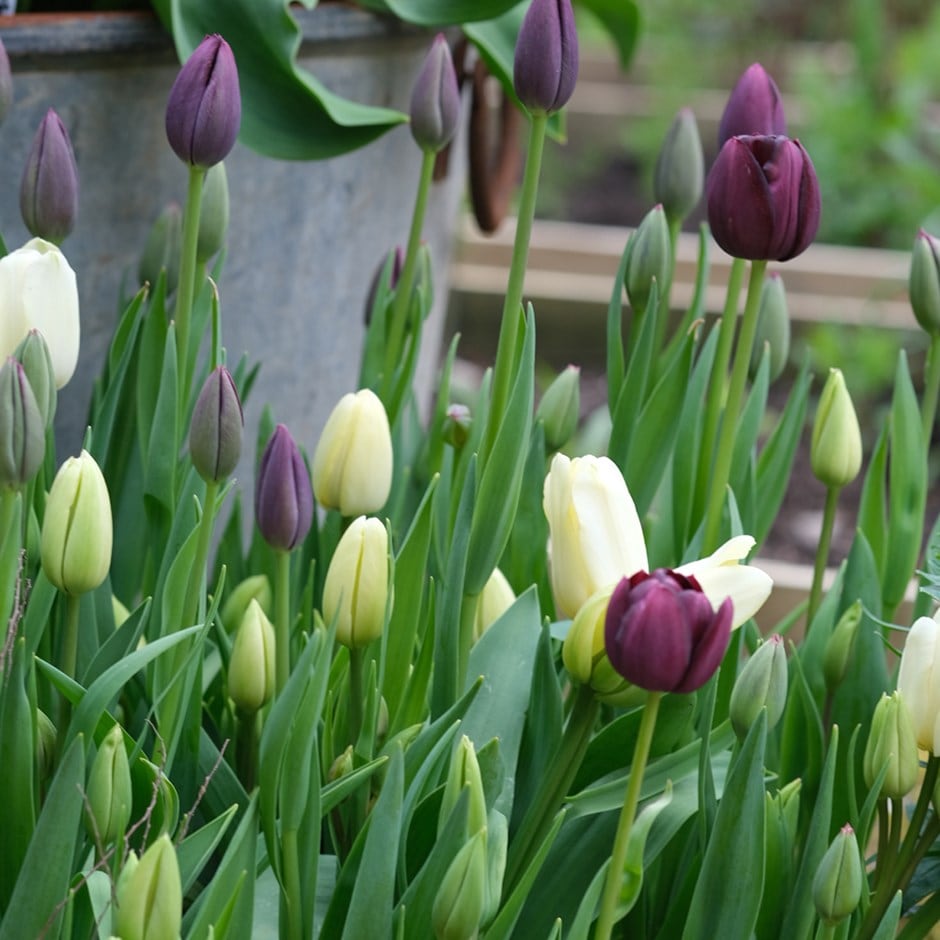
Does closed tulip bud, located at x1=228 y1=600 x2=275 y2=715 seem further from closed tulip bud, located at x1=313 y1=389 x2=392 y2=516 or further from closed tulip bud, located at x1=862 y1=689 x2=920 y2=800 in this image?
closed tulip bud, located at x1=862 y1=689 x2=920 y2=800

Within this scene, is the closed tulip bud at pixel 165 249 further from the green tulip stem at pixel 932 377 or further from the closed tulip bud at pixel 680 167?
the green tulip stem at pixel 932 377

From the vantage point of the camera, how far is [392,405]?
77cm

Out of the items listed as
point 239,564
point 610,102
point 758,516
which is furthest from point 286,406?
point 610,102

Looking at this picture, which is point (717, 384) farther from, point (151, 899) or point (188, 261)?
point (151, 899)

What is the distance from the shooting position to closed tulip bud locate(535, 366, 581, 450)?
2.35ft

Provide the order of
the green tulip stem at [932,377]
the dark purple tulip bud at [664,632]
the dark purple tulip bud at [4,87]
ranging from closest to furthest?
1. the dark purple tulip bud at [664,632]
2. the dark purple tulip bud at [4,87]
3. the green tulip stem at [932,377]

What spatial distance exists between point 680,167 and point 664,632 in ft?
1.37

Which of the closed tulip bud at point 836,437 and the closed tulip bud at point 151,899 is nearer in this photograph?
the closed tulip bud at point 151,899

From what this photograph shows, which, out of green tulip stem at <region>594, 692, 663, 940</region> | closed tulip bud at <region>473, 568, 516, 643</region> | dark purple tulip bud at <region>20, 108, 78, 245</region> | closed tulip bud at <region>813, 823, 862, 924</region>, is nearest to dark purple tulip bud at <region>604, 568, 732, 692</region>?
green tulip stem at <region>594, 692, 663, 940</region>

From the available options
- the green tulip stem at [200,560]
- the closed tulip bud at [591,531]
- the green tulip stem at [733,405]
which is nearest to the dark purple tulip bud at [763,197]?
the green tulip stem at [733,405]

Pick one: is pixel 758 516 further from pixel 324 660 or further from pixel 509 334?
pixel 324 660

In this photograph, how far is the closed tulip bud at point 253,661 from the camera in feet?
1.92

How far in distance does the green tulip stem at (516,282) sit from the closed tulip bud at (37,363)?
0.61 ft

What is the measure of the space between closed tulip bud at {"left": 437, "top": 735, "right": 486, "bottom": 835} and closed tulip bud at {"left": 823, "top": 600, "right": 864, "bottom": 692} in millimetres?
276
